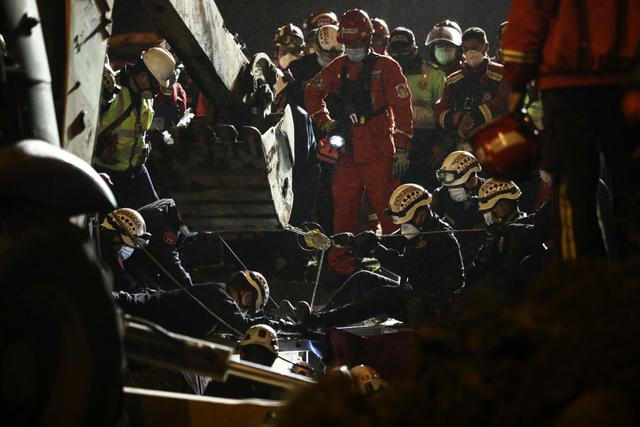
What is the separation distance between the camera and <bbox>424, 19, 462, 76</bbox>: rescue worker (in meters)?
12.5

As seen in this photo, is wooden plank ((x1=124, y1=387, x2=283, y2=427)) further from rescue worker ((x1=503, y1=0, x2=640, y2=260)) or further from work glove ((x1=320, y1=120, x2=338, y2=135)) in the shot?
work glove ((x1=320, y1=120, x2=338, y2=135))

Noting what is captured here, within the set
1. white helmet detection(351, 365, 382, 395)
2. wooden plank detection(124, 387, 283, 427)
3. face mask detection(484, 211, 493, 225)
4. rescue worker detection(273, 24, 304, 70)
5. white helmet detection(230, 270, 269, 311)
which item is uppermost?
wooden plank detection(124, 387, 283, 427)

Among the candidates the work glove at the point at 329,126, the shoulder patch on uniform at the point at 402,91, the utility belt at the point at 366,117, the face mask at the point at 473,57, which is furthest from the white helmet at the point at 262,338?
the face mask at the point at 473,57

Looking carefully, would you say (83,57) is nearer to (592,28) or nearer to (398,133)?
(592,28)

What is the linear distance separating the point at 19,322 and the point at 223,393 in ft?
13.1

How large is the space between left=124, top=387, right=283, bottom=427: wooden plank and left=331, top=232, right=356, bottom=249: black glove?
19.3ft

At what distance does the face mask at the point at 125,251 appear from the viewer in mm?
9334

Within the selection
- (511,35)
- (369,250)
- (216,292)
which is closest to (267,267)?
(369,250)

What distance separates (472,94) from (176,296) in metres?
4.99

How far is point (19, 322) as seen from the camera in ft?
Answer: 8.87

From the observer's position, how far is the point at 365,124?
36.6 ft

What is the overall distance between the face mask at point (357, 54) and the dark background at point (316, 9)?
195 inches

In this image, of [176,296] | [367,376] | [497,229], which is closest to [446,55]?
[497,229]

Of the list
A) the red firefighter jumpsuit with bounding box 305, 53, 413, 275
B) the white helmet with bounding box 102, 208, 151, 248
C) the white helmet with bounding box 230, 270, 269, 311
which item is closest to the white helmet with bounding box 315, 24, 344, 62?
the red firefighter jumpsuit with bounding box 305, 53, 413, 275
